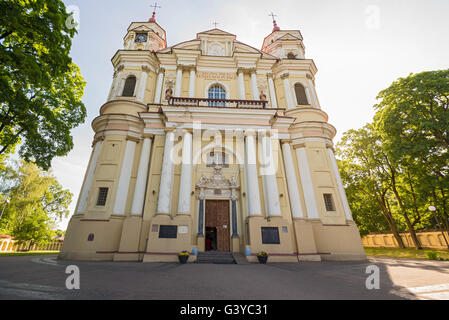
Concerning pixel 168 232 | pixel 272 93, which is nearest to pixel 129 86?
pixel 272 93

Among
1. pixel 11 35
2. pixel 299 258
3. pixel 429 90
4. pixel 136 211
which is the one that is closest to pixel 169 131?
pixel 136 211

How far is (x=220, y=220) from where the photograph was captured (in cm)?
1515

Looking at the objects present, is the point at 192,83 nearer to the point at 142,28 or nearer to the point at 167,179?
the point at 167,179

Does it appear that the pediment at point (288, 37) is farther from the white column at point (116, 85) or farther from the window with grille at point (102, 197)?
the window with grille at point (102, 197)

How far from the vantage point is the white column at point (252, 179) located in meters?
13.6

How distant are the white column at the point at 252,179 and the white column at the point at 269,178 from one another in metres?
0.73

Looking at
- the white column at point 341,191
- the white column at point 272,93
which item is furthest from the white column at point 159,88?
the white column at point 341,191

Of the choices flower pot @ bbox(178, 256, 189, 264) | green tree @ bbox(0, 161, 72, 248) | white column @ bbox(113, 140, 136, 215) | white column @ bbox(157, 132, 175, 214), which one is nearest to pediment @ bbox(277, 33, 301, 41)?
white column @ bbox(157, 132, 175, 214)

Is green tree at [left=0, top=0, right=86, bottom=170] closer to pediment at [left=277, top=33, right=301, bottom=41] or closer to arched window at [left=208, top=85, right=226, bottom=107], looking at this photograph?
arched window at [left=208, top=85, right=226, bottom=107]

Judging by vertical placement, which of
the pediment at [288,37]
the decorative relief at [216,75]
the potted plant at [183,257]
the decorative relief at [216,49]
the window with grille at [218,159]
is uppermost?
the pediment at [288,37]

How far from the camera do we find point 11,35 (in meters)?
9.67

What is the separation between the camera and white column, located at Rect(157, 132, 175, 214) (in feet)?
43.2

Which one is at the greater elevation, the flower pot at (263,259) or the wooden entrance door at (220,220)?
the wooden entrance door at (220,220)

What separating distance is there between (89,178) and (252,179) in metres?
12.1
